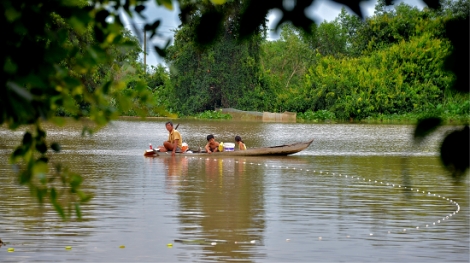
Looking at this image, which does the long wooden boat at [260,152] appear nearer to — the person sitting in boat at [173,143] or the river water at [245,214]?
the person sitting in boat at [173,143]

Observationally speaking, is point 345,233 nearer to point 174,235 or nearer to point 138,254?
point 174,235

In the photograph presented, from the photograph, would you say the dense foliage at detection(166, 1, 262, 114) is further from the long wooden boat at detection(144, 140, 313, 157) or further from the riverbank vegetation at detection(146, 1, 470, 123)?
the long wooden boat at detection(144, 140, 313, 157)

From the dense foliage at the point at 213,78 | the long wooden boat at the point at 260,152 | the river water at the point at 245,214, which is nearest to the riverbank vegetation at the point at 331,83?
the dense foliage at the point at 213,78

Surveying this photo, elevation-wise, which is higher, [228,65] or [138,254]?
[228,65]

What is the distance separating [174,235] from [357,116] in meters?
42.7

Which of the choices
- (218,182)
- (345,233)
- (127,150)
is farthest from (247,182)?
(127,150)

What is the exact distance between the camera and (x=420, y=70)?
50.9m

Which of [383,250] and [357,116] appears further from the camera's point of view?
[357,116]

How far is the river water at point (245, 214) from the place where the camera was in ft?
28.2

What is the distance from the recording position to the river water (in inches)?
339

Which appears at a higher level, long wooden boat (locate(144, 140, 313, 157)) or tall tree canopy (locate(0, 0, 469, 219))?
tall tree canopy (locate(0, 0, 469, 219))

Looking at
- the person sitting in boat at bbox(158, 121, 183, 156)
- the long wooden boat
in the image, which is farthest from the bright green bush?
the person sitting in boat at bbox(158, 121, 183, 156)

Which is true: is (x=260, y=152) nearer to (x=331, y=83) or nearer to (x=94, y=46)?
(x=94, y=46)

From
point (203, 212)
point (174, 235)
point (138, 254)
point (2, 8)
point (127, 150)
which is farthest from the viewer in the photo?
point (127, 150)
